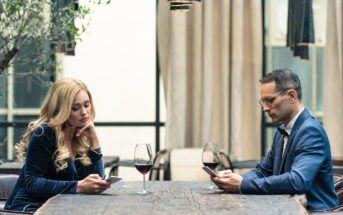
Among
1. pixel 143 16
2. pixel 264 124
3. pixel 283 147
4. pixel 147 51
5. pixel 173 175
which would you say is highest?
pixel 143 16

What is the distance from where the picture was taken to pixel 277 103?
9.78 feet

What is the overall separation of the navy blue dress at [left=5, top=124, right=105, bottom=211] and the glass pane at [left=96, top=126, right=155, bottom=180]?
4.11 meters

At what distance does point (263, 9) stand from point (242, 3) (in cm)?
57

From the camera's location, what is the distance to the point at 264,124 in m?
7.12

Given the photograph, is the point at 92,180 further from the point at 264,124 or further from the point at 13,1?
the point at 264,124

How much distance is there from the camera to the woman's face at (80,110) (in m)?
2.97

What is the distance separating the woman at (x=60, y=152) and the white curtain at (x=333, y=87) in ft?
13.6

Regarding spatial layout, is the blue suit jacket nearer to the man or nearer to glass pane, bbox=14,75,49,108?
the man

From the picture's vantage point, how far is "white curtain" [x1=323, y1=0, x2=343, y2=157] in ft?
21.6

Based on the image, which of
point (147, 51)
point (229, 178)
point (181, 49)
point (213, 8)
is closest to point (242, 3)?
point (213, 8)

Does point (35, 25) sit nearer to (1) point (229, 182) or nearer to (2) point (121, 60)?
(2) point (121, 60)

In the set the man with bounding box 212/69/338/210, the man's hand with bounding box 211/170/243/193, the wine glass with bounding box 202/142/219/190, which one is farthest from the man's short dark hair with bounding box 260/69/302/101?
the man's hand with bounding box 211/170/243/193

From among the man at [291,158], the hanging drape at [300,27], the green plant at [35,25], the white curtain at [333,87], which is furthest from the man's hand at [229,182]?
the white curtain at [333,87]

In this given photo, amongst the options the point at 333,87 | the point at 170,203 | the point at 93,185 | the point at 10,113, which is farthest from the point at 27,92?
the point at 170,203
